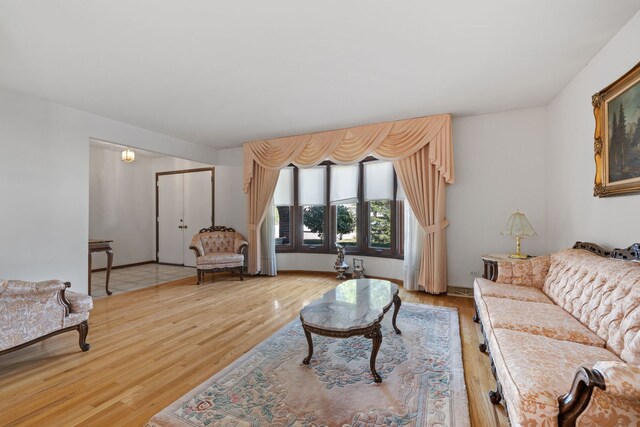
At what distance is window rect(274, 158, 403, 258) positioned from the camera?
5184 mm

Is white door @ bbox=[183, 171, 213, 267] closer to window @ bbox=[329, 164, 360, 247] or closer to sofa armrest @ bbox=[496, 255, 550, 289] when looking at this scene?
window @ bbox=[329, 164, 360, 247]

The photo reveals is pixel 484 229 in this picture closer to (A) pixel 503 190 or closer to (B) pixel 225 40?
(A) pixel 503 190

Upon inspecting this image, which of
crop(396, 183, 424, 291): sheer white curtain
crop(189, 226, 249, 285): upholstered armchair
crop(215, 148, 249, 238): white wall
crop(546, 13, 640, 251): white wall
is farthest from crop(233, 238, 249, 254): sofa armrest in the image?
crop(546, 13, 640, 251): white wall

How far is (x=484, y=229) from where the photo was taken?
4.12 m

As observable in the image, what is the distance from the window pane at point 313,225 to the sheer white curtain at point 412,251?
191cm

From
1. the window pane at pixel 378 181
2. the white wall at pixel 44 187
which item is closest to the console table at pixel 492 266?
the window pane at pixel 378 181

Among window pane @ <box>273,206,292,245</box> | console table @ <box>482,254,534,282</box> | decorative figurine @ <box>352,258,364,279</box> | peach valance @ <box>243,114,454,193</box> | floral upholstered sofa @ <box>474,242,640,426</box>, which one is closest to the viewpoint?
floral upholstered sofa @ <box>474,242,640,426</box>

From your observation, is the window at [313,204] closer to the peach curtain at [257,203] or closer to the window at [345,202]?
the window at [345,202]

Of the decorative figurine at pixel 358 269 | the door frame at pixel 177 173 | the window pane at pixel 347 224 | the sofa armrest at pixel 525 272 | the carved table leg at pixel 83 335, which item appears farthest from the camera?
the door frame at pixel 177 173

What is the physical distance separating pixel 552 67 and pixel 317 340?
3509 millimetres

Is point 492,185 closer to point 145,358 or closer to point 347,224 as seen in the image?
point 347,224

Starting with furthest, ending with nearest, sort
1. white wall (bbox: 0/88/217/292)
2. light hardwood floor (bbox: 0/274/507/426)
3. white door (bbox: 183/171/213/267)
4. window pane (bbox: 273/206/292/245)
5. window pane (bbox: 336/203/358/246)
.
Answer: white door (bbox: 183/171/213/267)
window pane (bbox: 273/206/292/245)
window pane (bbox: 336/203/358/246)
white wall (bbox: 0/88/217/292)
light hardwood floor (bbox: 0/274/507/426)

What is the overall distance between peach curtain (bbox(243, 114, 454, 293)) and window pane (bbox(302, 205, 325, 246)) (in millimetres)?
938

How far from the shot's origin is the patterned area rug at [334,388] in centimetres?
171
